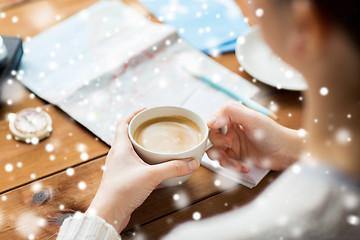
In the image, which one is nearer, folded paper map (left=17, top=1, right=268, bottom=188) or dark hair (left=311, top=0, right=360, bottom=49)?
dark hair (left=311, top=0, right=360, bottom=49)

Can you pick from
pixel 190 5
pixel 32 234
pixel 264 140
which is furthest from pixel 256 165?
pixel 190 5

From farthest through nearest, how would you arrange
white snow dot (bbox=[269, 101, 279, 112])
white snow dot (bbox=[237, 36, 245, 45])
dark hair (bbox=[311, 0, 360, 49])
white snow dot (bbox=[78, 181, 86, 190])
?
white snow dot (bbox=[237, 36, 245, 45]) < white snow dot (bbox=[269, 101, 279, 112]) < white snow dot (bbox=[78, 181, 86, 190]) < dark hair (bbox=[311, 0, 360, 49])

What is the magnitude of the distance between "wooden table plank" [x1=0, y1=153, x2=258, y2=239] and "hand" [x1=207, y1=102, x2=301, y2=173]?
54 millimetres

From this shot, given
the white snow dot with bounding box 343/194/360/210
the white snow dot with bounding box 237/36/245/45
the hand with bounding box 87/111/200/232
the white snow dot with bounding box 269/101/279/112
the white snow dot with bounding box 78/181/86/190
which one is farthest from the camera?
the white snow dot with bounding box 237/36/245/45

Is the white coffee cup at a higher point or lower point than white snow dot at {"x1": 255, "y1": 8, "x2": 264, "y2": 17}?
lower

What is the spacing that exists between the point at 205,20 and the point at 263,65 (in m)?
0.26

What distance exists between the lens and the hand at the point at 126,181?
652 mm

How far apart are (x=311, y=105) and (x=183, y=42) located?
571mm

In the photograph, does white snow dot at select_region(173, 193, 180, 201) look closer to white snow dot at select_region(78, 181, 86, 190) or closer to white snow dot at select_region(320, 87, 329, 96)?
white snow dot at select_region(78, 181, 86, 190)

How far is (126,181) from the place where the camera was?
0.66 m

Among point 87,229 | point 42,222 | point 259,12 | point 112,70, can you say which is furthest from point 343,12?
point 112,70

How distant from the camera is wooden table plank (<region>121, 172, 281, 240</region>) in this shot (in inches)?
26.9

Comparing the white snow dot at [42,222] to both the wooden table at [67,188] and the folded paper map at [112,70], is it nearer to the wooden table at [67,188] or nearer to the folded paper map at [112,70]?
the wooden table at [67,188]

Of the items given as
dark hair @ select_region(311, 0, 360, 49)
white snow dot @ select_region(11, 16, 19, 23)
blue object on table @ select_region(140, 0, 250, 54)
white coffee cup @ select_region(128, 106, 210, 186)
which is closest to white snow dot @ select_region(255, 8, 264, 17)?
dark hair @ select_region(311, 0, 360, 49)
